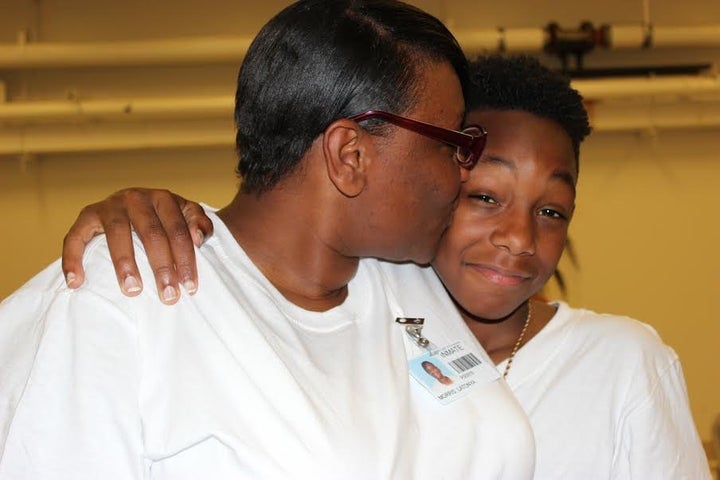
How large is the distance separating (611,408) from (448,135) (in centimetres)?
66

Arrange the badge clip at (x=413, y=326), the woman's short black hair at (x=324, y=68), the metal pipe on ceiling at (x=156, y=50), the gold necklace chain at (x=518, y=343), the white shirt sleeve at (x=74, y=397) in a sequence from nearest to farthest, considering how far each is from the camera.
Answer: the white shirt sleeve at (x=74, y=397) < the woman's short black hair at (x=324, y=68) < the badge clip at (x=413, y=326) < the gold necklace chain at (x=518, y=343) < the metal pipe on ceiling at (x=156, y=50)

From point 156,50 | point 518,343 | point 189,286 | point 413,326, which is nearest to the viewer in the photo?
point 189,286

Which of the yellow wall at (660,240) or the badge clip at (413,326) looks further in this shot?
the yellow wall at (660,240)

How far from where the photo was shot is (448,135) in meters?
1.35

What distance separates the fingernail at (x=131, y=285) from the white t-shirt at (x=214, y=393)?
15 millimetres

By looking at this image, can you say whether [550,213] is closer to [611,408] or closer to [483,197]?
[483,197]

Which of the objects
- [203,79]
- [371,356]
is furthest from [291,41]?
[203,79]

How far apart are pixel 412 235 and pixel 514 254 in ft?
0.94

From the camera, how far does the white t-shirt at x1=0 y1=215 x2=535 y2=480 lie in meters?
1.07

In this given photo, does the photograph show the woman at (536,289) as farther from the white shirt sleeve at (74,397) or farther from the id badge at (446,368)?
the white shirt sleeve at (74,397)

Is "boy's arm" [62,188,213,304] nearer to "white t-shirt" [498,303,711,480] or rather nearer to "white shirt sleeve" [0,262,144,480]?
"white shirt sleeve" [0,262,144,480]

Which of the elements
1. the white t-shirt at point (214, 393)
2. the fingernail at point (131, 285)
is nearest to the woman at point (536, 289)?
the white t-shirt at point (214, 393)

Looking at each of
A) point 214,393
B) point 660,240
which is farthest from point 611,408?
point 660,240

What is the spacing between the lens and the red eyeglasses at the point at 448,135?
4.24 feet
